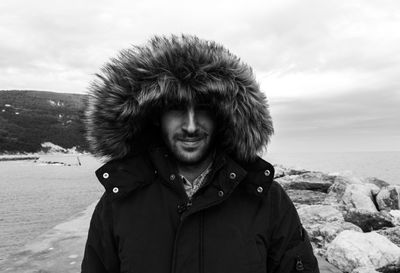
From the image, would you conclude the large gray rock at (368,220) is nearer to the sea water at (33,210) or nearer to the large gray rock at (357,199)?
the large gray rock at (357,199)

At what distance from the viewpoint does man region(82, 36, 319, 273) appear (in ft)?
6.52

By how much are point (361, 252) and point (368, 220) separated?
2.43 meters

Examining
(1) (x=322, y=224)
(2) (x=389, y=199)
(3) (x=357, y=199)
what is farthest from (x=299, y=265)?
(2) (x=389, y=199)

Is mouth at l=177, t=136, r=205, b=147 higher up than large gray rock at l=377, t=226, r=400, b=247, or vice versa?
mouth at l=177, t=136, r=205, b=147

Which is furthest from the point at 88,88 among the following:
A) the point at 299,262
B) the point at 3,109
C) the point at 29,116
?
the point at 3,109

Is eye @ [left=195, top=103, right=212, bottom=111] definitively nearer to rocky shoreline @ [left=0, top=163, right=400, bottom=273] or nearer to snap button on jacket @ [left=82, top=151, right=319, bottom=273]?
snap button on jacket @ [left=82, top=151, right=319, bottom=273]

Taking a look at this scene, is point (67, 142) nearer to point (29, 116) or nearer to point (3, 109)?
point (29, 116)

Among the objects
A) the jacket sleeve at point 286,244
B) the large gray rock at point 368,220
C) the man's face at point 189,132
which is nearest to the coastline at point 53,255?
the large gray rock at point 368,220

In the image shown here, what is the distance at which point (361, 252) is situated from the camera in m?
4.95

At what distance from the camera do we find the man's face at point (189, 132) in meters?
2.17

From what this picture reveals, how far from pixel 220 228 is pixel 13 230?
8261mm

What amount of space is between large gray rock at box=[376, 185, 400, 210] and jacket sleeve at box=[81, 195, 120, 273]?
9.32m

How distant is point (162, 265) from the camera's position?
196 centimetres

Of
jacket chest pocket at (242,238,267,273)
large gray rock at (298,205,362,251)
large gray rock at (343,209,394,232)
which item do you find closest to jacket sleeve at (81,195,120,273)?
jacket chest pocket at (242,238,267,273)
